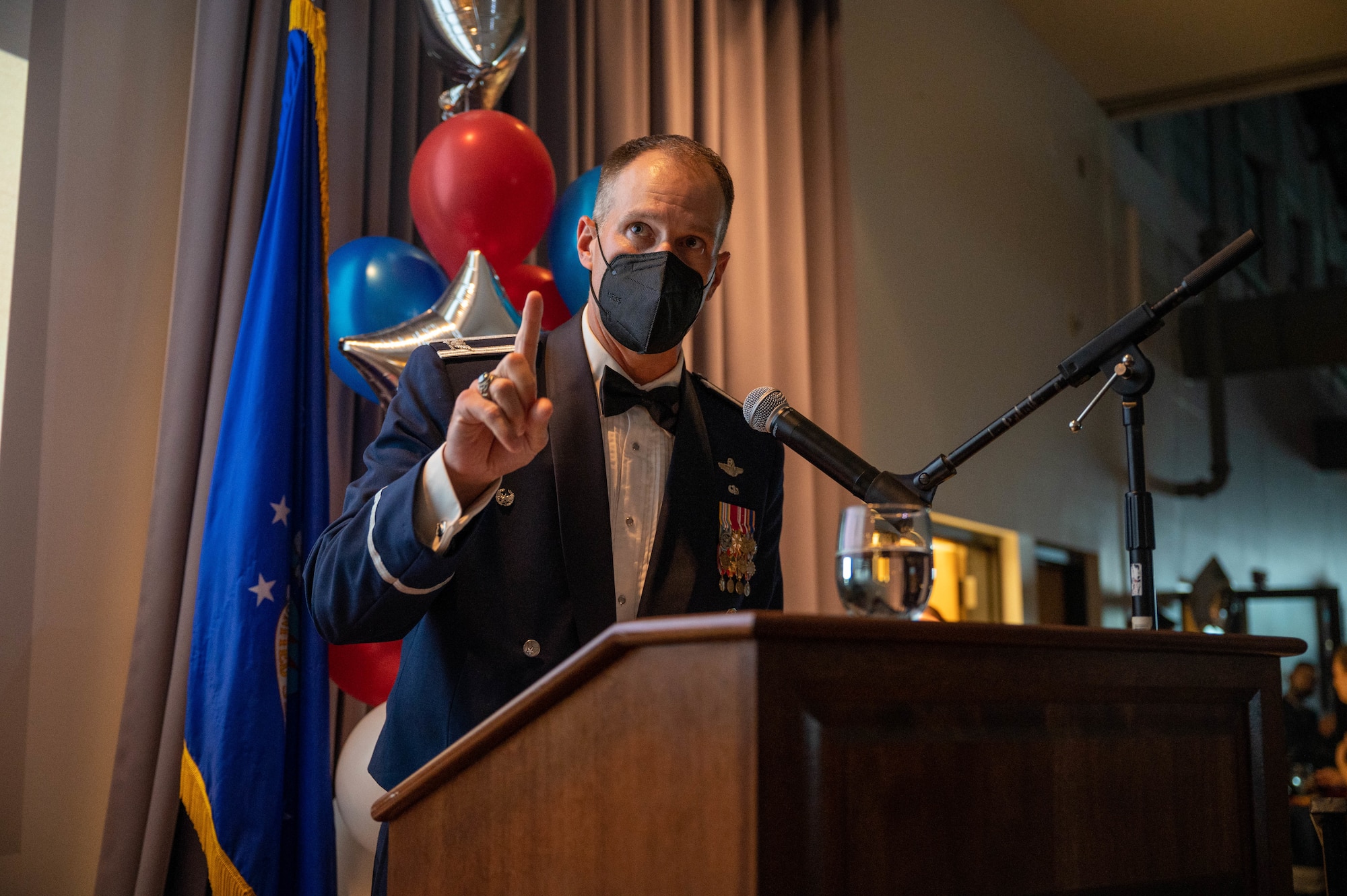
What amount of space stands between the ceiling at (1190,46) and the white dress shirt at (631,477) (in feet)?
16.9

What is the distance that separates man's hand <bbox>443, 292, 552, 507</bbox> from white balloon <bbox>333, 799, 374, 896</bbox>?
142 cm

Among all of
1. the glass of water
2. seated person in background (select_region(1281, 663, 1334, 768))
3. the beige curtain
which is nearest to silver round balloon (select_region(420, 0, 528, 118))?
the beige curtain

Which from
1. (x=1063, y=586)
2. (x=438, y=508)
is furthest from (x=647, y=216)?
(x=1063, y=586)

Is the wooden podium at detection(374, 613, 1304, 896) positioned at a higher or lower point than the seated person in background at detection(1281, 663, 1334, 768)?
higher

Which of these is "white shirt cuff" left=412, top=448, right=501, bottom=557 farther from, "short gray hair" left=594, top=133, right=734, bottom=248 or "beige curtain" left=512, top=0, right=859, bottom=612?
"beige curtain" left=512, top=0, right=859, bottom=612

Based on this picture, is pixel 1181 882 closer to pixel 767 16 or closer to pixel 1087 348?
pixel 1087 348

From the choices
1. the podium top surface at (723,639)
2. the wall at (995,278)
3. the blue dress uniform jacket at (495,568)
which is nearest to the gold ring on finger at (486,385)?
the blue dress uniform jacket at (495,568)

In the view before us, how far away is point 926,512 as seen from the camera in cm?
102

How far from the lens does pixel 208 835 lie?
2.08 meters

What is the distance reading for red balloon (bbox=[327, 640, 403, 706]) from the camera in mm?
2355

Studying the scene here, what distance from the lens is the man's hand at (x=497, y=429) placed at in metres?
1.16

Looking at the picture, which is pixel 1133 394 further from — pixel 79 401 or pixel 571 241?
pixel 79 401

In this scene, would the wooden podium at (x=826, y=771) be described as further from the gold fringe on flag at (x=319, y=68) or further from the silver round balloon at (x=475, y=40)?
the silver round balloon at (x=475, y=40)

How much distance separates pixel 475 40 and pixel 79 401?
1109 millimetres
